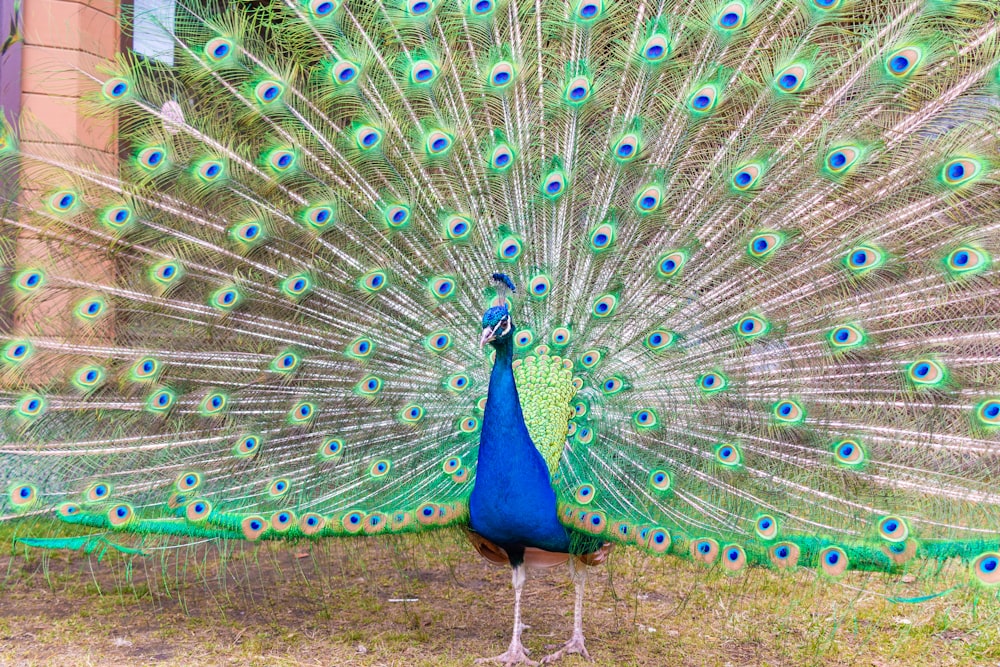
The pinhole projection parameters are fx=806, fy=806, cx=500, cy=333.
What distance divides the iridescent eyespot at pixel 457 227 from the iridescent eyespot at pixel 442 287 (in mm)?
151

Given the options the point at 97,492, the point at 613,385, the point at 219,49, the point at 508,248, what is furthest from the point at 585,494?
the point at 219,49

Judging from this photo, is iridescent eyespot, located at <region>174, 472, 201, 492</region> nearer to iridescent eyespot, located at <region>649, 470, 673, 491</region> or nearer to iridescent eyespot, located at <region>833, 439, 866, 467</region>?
iridescent eyespot, located at <region>649, 470, 673, 491</region>

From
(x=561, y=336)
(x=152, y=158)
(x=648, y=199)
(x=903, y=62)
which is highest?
(x=903, y=62)

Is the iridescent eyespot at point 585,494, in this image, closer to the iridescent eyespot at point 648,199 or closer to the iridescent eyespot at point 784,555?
the iridescent eyespot at point 784,555

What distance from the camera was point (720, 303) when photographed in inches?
107

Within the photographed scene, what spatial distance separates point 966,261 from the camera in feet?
8.12

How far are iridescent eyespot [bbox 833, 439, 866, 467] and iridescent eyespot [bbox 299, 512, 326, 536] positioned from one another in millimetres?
1650

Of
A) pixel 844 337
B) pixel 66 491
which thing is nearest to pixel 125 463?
pixel 66 491

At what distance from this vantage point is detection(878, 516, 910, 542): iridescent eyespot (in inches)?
92.4

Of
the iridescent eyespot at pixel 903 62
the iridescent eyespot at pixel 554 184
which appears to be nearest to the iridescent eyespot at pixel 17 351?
the iridescent eyespot at pixel 554 184

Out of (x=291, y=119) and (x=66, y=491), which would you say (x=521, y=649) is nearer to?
(x=66, y=491)

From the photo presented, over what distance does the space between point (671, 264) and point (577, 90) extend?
670mm

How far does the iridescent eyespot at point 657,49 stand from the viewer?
8.70ft

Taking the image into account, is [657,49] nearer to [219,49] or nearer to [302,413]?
[219,49]
